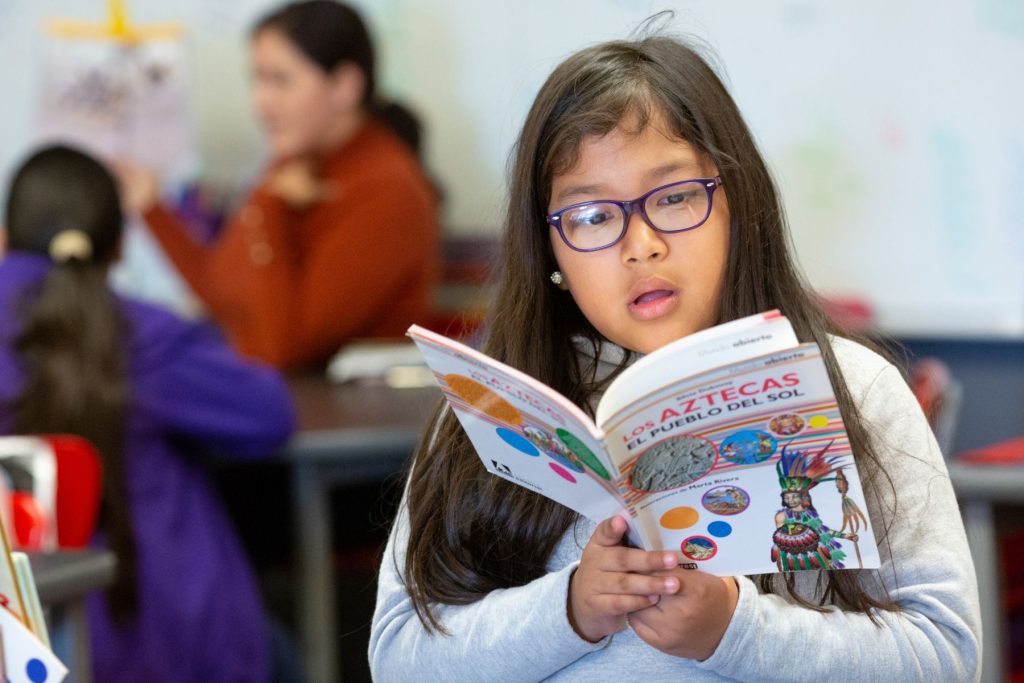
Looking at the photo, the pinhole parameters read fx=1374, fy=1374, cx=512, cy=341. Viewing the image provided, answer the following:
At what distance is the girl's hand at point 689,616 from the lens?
95 centimetres

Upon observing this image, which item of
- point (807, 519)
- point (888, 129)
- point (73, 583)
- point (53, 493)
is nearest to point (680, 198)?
point (807, 519)

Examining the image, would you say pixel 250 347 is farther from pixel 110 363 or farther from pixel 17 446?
pixel 17 446

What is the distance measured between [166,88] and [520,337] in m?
2.18

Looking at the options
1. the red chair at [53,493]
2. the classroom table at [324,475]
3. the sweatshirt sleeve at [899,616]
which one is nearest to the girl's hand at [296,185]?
the classroom table at [324,475]

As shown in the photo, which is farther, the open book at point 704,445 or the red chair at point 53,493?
the red chair at point 53,493

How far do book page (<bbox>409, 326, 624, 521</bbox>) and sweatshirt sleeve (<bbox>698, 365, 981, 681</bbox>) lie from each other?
0.49 ft

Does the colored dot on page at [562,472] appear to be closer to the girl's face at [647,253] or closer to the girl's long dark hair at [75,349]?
the girl's face at [647,253]

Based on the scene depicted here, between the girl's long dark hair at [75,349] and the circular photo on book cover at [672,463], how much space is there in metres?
1.51

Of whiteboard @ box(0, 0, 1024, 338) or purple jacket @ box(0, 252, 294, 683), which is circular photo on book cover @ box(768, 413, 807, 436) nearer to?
purple jacket @ box(0, 252, 294, 683)

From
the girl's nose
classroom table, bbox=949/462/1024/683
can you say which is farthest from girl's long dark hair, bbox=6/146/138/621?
the girl's nose

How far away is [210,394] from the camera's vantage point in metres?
2.39

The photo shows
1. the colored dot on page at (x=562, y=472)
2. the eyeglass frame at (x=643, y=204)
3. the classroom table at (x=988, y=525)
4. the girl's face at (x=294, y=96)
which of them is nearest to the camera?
the colored dot on page at (x=562, y=472)

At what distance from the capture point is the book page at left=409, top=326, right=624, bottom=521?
0.88 meters

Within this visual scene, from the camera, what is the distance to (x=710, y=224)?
3.48 ft
